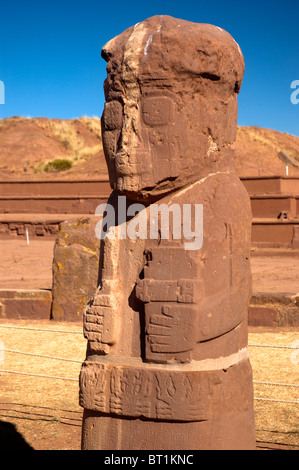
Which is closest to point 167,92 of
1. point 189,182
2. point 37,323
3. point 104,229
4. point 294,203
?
point 189,182

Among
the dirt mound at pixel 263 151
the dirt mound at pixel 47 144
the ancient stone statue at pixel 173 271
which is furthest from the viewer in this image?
the dirt mound at pixel 47 144

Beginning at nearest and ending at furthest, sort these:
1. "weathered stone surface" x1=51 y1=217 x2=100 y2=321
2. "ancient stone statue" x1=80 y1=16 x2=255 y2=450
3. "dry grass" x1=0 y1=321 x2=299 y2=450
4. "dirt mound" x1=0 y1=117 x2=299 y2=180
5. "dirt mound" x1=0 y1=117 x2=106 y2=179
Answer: "ancient stone statue" x1=80 y1=16 x2=255 y2=450 < "dry grass" x1=0 y1=321 x2=299 y2=450 < "weathered stone surface" x1=51 y1=217 x2=100 y2=321 < "dirt mound" x1=0 y1=117 x2=299 y2=180 < "dirt mound" x1=0 y1=117 x2=106 y2=179

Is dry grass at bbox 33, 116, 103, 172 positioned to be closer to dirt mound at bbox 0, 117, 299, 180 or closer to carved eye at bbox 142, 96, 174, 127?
dirt mound at bbox 0, 117, 299, 180

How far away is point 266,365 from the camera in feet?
20.4

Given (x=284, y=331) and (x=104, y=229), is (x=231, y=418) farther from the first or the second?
(x=284, y=331)

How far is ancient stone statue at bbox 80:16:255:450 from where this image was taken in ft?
9.46

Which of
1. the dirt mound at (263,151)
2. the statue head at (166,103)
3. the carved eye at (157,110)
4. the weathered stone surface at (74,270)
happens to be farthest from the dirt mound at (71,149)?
the carved eye at (157,110)

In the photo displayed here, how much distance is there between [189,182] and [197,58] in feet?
2.09

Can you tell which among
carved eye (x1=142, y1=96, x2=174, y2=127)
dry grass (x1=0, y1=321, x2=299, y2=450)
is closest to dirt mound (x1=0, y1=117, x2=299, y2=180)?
dry grass (x1=0, y1=321, x2=299, y2=450)

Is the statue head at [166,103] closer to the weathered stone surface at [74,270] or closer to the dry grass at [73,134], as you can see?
the weathered stone surface at [74,270]

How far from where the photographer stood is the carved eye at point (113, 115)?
3045 mm

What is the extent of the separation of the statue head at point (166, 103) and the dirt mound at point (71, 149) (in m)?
21.1

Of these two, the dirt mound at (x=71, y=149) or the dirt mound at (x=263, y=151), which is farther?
the dirt mound at (x=71, y=149)

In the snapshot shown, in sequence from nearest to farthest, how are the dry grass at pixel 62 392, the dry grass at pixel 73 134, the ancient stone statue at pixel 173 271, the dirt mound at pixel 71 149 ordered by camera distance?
the ancient stone statue at pixel 173 271 → the dry grass at pixel 62 392 → the dirt mound at pixel 71 149 → the dry grass at pixel 73 134
